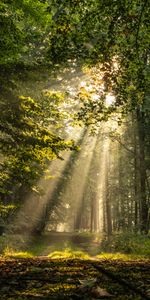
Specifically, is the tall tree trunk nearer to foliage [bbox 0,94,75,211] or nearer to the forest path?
the forest path

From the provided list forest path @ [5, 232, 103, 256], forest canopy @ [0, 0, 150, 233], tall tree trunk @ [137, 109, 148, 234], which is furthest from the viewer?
forest path @ [5, 232, 103, 256]

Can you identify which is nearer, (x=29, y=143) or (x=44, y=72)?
(x=29, y=143)

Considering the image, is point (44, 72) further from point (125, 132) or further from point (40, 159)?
point (125, 132)

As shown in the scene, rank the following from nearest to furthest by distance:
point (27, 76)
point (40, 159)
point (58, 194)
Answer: point (40, 159), point (27, 76), point (58, 194)

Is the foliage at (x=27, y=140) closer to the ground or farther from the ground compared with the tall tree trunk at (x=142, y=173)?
closer to the ground

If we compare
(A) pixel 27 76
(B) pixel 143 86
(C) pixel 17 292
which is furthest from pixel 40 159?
(C) pixel 17 292

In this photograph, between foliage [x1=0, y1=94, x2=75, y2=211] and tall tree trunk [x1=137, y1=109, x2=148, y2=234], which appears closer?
foliage [x1=0, y1=94, x2=75, y2=211]

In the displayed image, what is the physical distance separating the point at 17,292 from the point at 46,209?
44676 millimetres

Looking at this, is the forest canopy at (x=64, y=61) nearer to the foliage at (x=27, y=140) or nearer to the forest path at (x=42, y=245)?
the foliage at (x=27, y=140)

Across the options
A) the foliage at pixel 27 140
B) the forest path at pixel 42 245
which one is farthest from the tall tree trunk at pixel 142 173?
the foliage at pixel 27 140

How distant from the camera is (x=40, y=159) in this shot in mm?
9695

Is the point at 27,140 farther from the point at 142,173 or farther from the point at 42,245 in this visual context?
the point at 42,245

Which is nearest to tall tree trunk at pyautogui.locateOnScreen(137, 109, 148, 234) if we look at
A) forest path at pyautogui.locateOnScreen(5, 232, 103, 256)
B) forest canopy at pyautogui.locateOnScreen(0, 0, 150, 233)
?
forest path at pyautogui.locateOnScreen(5, 232, 103, 256)

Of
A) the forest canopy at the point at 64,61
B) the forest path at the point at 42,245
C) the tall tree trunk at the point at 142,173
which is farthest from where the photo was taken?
the forest path at the point at 42,245
